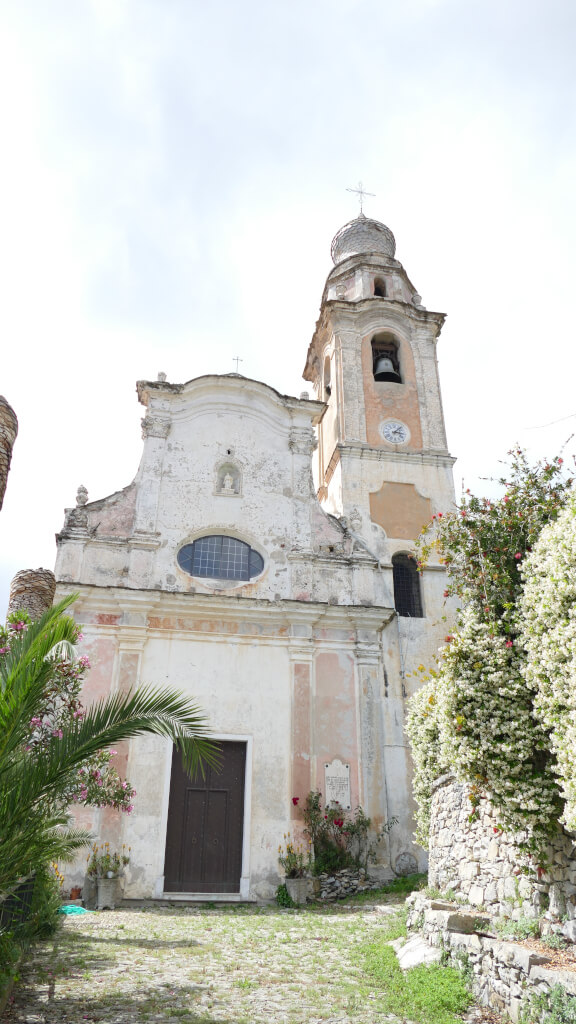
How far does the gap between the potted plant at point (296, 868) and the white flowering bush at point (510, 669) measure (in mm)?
5239

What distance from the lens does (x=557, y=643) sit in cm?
596

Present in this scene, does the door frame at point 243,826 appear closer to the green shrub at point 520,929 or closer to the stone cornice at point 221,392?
the green shrub at point 520,929

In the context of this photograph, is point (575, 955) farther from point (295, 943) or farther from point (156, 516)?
point (156, 516)

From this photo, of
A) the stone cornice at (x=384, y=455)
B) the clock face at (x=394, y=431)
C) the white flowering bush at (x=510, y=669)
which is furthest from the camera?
the clock face at (x=394, y=431)

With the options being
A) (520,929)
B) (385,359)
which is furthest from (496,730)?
(385,359)

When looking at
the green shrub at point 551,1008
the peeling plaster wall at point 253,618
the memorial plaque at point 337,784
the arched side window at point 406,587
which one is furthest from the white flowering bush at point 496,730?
the arched side window at point 406,587

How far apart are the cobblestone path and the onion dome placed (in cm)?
1940

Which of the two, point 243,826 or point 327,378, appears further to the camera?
point 327,378

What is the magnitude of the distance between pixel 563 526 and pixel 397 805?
8784mm

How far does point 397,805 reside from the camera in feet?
43.7

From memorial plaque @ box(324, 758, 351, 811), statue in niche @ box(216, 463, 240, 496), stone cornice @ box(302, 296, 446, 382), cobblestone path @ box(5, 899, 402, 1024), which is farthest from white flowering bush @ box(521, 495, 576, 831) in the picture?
stone cornice @ box(302, 296, 446, 382)

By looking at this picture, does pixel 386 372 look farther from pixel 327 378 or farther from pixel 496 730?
pixel 496 730

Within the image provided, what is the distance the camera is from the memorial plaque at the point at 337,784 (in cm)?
1298

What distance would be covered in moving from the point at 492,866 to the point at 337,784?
615 centimetres
